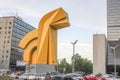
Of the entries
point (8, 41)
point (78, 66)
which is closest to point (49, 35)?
point (78, 66)

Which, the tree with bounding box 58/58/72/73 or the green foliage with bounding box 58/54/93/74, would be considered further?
the tree with bounding box 58/58/72/73

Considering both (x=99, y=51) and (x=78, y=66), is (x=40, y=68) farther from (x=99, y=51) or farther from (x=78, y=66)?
(x=78, y=66)

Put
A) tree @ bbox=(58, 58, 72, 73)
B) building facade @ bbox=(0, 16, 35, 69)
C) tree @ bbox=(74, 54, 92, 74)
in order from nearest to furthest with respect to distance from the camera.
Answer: tree @ bbox=(74, 54, 92, 74) < building facade @ bbox=(0, 16, 35, 69) < tree @ bbox=(58, 58, 72, 73)

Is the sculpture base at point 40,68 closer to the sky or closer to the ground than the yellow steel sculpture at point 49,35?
closer to the ground

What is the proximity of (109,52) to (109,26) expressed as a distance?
7998cm

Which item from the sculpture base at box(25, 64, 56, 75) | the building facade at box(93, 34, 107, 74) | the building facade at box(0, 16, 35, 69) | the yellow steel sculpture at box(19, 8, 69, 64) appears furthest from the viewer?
the building facade at box(0, 16, 35, 69)

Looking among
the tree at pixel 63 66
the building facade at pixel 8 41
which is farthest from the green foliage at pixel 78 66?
the building facade at pixel 8 41

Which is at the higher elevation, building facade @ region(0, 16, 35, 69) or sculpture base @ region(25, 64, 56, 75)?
building facade @ region(0, 16, 35, 69)

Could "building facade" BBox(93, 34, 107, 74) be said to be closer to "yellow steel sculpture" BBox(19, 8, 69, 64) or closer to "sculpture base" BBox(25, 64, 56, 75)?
"yellow steel sculpture" BBox(19, 8, 69, 64)

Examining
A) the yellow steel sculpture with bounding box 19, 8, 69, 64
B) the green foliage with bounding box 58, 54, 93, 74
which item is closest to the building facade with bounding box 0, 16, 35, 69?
the green foliage with bounding box 58, 54, 93, 74

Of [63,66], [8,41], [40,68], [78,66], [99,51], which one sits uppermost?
[8,41]

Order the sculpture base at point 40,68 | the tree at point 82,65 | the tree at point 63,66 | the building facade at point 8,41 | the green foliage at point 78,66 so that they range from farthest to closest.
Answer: the tree at point 63,66, the building facade at point 8,41, the green foliage at point 78,66, the tree at point 82,65, the sculpture base at point 40,68

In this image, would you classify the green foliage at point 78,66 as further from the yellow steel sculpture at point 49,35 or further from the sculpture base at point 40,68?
the sculpture base at point 40,68

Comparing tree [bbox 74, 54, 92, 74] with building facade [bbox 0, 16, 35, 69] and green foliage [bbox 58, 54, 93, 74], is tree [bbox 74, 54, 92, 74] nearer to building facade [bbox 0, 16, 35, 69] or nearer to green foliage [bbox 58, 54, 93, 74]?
green foliage [bbox 58, 54, 93, 74]
